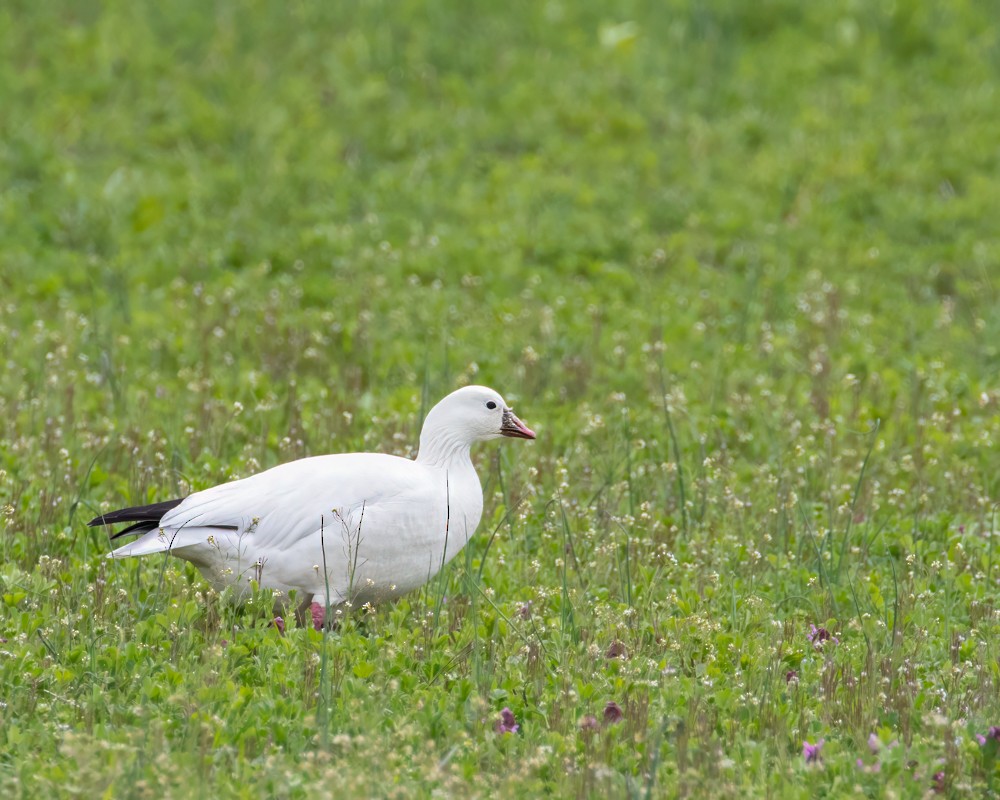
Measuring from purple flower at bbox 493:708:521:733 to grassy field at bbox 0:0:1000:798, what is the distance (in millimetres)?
30

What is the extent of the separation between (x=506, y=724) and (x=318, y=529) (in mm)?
1219

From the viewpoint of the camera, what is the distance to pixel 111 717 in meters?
4.53

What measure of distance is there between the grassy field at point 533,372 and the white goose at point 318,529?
0.17 metres

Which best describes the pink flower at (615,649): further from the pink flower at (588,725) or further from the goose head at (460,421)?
the goose head at (460,421)

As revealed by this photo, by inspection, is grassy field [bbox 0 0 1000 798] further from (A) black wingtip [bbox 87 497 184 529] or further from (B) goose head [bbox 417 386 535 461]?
(B) goose head [bbox 417 386 535 461]

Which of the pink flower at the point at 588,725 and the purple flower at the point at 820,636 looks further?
the purple flower at the point at 820,636

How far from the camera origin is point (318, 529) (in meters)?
5.50

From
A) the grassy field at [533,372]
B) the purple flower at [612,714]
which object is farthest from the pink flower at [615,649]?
the purple flower at [612,714]

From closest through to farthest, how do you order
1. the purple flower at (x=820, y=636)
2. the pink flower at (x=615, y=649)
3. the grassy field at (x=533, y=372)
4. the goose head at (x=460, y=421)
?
the grassy field at (x=533, y=372) < the pink flower at (x=615, y=649) < the purple flower at (x=820, y=636) < the goose head at (x=460, y=421)

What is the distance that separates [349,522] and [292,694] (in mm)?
847

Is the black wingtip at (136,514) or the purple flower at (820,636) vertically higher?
the black wingtip at (136,514)

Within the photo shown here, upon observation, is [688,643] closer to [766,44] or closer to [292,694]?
[292,694]

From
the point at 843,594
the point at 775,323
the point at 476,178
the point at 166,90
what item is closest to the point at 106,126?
the point at 166,90

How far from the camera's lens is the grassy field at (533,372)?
4.62m
